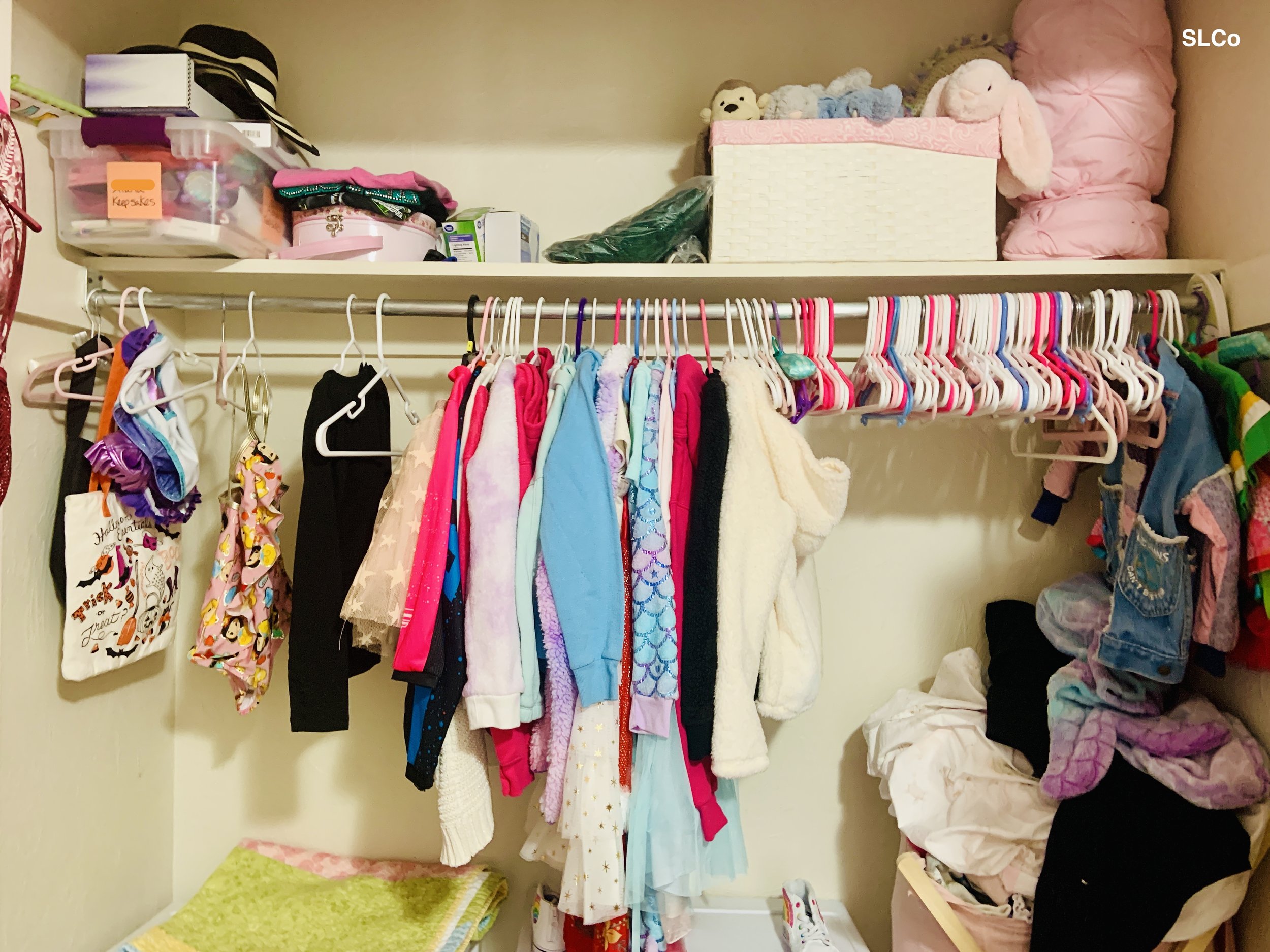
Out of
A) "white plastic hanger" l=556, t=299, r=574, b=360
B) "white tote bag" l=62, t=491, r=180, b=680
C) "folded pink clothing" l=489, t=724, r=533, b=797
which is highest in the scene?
"white plastic hanger" l=556, t=299, r=574, b=360

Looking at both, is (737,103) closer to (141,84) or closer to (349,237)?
(349,237)

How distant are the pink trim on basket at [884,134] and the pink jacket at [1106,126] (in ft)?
0.48

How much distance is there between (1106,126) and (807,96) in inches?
19.8

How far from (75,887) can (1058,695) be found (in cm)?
171

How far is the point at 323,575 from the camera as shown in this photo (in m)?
1.14

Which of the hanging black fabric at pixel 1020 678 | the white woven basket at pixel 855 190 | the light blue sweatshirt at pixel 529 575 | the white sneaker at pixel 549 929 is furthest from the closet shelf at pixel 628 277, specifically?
the white sneaker at pixel 549 929

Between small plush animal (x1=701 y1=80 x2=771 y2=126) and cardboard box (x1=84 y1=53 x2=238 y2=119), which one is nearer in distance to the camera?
cardboard box (x1=84 y1=53 x2=238 y2=119)

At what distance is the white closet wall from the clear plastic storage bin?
27cm

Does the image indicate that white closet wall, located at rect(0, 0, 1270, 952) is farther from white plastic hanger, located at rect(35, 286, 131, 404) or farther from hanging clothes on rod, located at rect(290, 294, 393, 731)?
hanging clothes on rod, located at rect(290, 294, 393, 731)

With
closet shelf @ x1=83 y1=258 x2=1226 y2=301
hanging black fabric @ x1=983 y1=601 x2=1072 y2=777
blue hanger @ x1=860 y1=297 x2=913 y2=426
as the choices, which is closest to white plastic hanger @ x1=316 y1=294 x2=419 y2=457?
closet shelf @ x1=83 y1=258 x2=1226 y2=301

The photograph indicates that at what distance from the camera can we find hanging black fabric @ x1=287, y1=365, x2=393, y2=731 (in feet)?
3.75

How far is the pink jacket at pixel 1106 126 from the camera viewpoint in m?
1.24

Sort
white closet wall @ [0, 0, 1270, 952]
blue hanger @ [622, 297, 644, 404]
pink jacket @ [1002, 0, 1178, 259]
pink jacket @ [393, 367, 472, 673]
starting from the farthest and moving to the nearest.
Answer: white closet wall @ [0, 0, 1270, 952]
pink jacket @ [1002, 0, 1178, 259]
blue hanger @ [622, 297, 644, 404]
pink jacket @ [393, 367, 472, 673]

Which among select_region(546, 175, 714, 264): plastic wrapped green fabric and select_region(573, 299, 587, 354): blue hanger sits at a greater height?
select_region(546, 175, 714, 264): plastic wrapped green fabric
